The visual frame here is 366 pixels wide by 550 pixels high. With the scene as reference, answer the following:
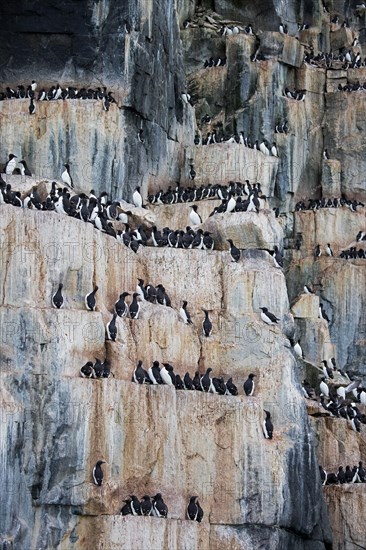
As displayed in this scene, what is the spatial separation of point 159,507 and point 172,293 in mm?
6500

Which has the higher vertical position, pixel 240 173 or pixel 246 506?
pixel 240 173

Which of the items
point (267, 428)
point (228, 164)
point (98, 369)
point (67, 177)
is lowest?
point (267, 428)

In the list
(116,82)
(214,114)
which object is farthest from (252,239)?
(214,114)

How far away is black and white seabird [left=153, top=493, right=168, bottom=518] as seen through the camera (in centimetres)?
3712

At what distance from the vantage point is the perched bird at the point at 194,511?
37812 millimetres

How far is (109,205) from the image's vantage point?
4381 centimetres

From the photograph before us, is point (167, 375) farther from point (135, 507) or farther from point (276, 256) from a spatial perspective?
point (276, 256)

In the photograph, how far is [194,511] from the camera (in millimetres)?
37812

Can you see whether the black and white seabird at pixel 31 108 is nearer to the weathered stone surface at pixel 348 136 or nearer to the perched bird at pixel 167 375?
the perched bird at pixel 167 375

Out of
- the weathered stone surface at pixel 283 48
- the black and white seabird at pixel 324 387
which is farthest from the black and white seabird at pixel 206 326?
the weathered stone surface at pixel 283 48

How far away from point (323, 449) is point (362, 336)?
689cm

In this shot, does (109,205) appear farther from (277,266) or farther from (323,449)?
(323,449)

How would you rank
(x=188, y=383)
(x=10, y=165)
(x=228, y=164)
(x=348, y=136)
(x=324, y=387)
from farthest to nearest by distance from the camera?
(x=348, y=136) < (x=228, y=164) < (x=324, y=387) < (x=10, y=165) < (x=188, y=383)

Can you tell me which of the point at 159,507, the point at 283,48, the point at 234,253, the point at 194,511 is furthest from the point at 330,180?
the point at 159,507
